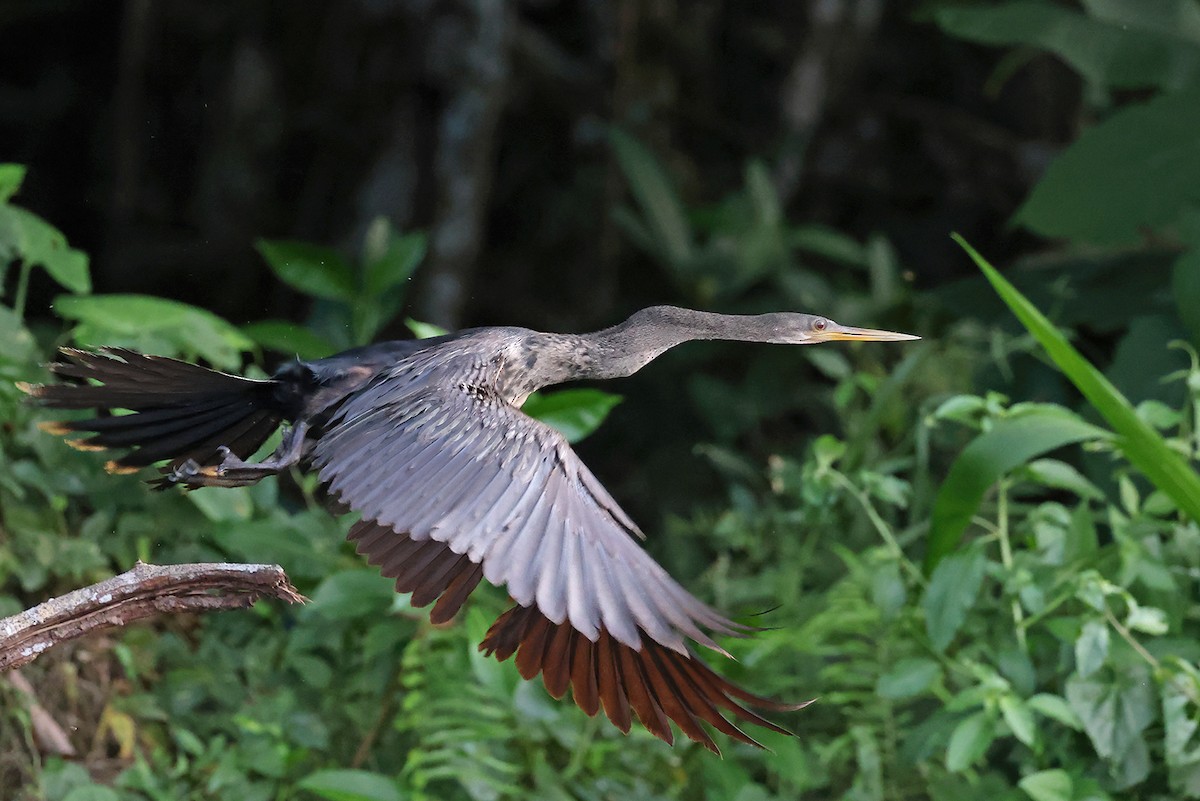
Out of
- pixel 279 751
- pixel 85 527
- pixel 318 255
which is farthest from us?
pixel 318 255

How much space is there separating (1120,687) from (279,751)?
1.84m

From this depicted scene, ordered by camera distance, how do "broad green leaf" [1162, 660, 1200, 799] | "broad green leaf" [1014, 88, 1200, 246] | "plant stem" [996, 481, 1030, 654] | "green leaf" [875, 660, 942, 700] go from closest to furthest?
"broad green leaf" [1162, 660, 1200, 799] → "green leaf" [875, 660, 942, 700] → "plant stem" [996, 481, 1030, 654] → "broad green leaf" [1014, 88, 1200, 246]

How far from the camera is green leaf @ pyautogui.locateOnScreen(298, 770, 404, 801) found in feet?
9.98

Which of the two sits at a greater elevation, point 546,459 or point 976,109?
point 976,109

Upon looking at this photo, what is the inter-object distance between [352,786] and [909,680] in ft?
3.91

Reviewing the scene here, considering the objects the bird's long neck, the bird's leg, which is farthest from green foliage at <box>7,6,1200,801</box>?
the bird's leg

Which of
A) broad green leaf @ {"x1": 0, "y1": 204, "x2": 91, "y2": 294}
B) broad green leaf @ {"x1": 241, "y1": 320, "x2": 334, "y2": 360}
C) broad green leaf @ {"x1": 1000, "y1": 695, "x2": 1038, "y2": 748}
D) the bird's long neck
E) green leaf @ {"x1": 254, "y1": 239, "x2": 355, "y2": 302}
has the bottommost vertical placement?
broad green leaf @ {"x1": 1000, "y1": 695, "x2": 1038, "y2": 748}

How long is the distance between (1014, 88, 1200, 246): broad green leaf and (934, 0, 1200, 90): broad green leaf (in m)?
0.18

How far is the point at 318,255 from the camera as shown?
13.8ft

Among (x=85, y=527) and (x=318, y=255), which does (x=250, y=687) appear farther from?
(x=318, y=255)

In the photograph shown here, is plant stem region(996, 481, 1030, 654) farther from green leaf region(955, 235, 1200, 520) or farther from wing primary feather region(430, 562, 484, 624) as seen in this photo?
wing primary feather region(430, 562, 484, 624)

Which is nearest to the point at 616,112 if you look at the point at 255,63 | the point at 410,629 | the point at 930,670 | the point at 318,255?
the point at 255,63

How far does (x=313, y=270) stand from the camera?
418cm

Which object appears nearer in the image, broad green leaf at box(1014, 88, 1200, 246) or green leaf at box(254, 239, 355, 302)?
green leaf at box(254, 239, 355, 302)
